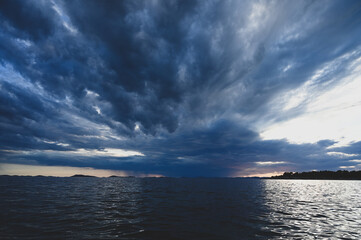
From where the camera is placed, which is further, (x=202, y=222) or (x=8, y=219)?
(x=202, y=222)

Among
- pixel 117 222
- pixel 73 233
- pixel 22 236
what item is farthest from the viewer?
pixel 117 222

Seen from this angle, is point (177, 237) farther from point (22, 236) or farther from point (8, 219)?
point (8, 219)

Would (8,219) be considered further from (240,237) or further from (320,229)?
(320,229)

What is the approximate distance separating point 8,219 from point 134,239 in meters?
13.0

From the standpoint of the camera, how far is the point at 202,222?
1642cm

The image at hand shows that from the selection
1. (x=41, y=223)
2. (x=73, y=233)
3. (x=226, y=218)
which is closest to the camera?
(x=73, y=233)

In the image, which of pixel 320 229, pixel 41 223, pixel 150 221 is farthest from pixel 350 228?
pixel 41 223

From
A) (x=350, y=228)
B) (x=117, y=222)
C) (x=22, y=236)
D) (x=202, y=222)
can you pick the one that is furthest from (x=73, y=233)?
(x=350, y=228)

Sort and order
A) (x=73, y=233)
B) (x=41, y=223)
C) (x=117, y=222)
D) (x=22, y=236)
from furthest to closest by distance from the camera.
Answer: (x=117, y=222) < (x=41, y=223) < (x=73, y=233) < (x=22, y=236)

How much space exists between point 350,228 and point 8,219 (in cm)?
3122

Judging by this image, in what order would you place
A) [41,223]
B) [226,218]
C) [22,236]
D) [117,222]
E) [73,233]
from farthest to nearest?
1. [226,218]
2. [117,222]
3. [41,223]
4. [73,233]
5. [22,236]

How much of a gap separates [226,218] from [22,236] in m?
17.4

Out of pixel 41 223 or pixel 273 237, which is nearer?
pixel 273 237

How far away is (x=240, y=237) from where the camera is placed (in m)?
12.5
